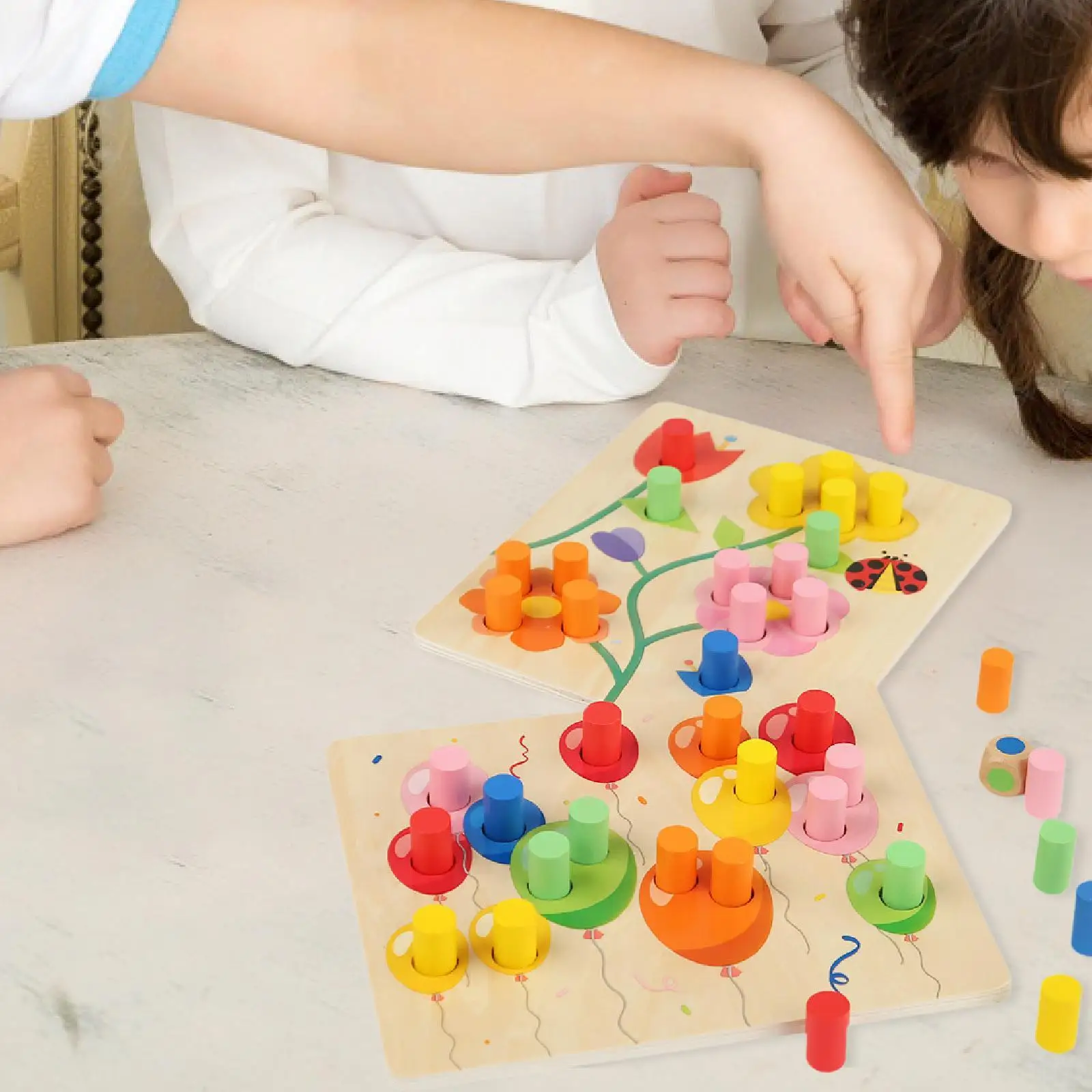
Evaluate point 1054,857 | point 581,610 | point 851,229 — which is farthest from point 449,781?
point 851,229

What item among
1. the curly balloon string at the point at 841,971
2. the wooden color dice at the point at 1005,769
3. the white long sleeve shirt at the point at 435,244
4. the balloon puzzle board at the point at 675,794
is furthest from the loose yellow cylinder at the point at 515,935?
the white long sleeve shirt at the point at 435,244

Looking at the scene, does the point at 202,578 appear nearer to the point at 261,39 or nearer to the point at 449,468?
the point at 449,468

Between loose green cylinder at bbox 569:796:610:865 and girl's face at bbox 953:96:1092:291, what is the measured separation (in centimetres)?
35

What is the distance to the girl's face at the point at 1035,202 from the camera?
66 cm

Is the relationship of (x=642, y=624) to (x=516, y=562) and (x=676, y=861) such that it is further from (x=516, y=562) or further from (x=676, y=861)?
(x=676, y=861)

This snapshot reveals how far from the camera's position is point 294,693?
676 mm

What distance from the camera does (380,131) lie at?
80 cm

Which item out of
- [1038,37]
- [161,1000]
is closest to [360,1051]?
[161,1000]

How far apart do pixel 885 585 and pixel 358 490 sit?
0.30 metres

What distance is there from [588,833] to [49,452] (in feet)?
1.28

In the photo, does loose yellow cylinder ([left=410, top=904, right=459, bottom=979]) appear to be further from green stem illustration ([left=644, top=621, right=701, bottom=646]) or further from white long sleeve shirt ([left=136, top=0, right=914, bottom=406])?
white long sleeve shirt ([left=136, top=0, right=914, bottom=406])

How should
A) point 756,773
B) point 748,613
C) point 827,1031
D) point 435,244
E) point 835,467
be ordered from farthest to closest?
point 435,244 → point 835,467 → point 748,613 → point 756,773 → point 827,1031

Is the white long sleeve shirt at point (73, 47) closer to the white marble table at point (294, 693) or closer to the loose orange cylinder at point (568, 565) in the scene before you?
→ the white marble table at point (294, 693)

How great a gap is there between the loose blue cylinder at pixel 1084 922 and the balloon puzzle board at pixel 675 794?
0.11 ft
